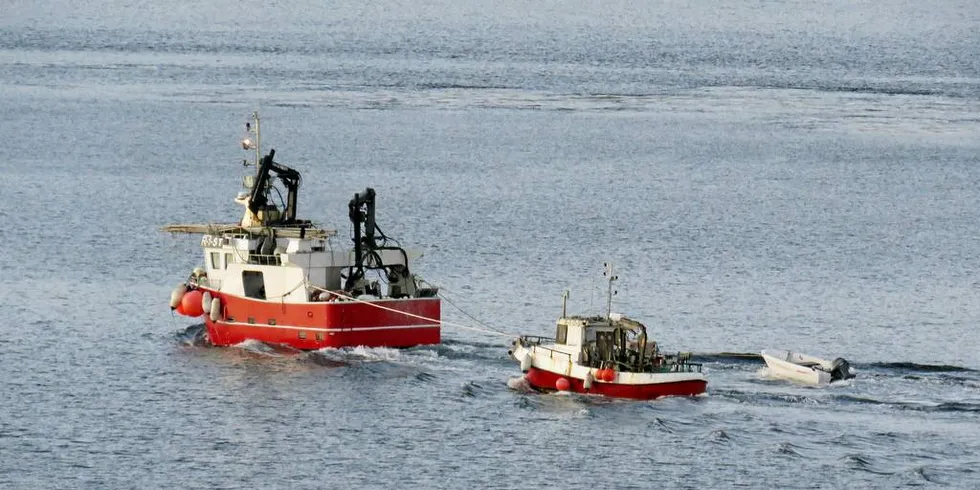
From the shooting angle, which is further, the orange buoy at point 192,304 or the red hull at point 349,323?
the orange buoy at point 192,304

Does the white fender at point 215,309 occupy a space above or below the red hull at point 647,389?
above

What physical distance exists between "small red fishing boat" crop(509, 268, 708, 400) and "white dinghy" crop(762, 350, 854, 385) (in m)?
3.91

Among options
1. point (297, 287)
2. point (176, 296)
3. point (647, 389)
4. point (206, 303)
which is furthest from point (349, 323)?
point (647, 389)

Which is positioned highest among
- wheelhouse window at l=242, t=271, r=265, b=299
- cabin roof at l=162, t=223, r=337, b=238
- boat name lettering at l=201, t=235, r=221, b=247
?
cabin roof at l=162, t=223, r=337, b=238

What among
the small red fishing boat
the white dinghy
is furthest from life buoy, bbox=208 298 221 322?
the white dinghy

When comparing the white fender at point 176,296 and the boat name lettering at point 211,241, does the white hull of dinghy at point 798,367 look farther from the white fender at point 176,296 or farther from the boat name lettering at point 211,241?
the white fender at point 176,296

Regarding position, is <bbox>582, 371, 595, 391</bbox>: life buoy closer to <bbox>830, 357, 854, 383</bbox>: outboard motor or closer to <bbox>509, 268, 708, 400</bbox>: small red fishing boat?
<bbox>509, 268, 708, 400</bbox>: small red fishing boat

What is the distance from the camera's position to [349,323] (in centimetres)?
9062

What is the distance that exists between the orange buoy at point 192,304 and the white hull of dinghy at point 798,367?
2739 cm

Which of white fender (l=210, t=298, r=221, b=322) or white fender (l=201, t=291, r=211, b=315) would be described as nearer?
white fender (l=210, t=298, r=221, b=322)

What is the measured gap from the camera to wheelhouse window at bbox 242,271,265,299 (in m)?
95.6

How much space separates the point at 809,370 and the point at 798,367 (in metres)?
0.53

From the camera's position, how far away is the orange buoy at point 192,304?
95.4m

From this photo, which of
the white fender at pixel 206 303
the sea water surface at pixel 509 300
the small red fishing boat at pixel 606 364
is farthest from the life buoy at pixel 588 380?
the white fender at pixel 206 303
